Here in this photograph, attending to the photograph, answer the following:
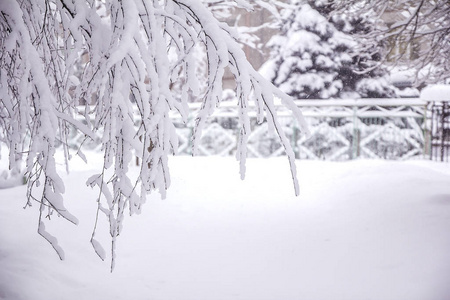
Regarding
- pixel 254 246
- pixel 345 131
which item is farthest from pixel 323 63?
pixel 254 246

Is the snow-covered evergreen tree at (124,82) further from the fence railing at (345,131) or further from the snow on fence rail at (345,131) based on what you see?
the fence railing at (345,131)

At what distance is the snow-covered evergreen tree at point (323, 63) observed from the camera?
12.3 m

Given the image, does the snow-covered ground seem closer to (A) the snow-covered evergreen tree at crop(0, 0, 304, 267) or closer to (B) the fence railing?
(A) the snow-covered evergreen tree at crop(0, 0, 304, 267)

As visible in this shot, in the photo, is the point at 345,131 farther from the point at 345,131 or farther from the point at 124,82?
the point at 124,82

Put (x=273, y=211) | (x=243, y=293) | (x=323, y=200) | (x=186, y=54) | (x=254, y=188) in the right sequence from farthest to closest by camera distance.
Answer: (x=254, y=188)
(x=323, y=200)
(x=273, y=211)
(x=243, y=293)
(x=186, y=54)

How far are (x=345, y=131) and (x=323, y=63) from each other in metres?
2.72

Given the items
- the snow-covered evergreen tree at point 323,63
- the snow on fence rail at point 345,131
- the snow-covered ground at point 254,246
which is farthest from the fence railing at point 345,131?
the snow-covered ground at point 254,246

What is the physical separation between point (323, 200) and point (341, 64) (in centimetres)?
750

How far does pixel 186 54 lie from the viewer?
2.18m

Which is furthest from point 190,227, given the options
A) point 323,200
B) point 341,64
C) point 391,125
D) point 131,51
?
point 341,64

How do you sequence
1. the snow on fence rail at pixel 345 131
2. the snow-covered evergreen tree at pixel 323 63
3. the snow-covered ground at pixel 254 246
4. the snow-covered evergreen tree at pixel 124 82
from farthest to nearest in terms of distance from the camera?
the snow-covered evergreen tree at pixel 323 63 < the snow on fence rail at pixel 345 131 < the snow-covered ground at pixel 254 246 < the snow-covered evergreen tree at pixel 124 82

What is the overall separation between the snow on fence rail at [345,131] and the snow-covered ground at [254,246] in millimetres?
3817

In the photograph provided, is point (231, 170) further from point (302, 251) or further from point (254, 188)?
point (302, 251)

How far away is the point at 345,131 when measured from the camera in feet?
34.8
